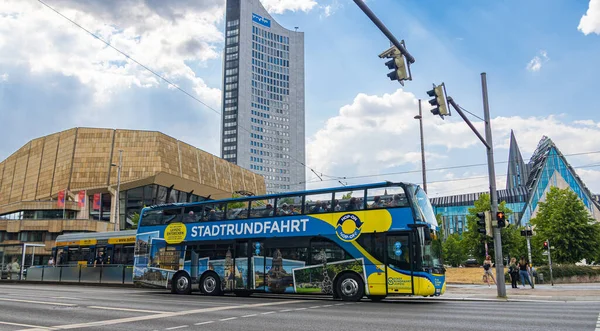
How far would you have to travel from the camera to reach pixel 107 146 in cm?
6956

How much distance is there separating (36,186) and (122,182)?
53.9ft

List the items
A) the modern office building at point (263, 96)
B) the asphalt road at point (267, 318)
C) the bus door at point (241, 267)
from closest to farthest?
1. the asphalt road at point (267, 318)
2. the bus door at point (241, 267)
3. the modern office building at point (263, 96)

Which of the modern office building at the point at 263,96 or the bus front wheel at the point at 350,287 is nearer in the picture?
the bus front wheel at the point at 350,287

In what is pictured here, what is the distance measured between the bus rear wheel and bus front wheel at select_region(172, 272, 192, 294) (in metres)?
0.59

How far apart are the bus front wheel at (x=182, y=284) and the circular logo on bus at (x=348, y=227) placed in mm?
7089

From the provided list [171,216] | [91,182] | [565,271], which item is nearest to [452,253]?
[565,271]

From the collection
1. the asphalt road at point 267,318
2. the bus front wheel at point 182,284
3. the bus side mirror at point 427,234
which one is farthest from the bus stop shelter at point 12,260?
the bus side mirror at point 427,234

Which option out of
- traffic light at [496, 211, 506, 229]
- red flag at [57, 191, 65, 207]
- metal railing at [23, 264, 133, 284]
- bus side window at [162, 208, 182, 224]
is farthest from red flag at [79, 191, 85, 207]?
traffic light at [496, 211, 506, 229]

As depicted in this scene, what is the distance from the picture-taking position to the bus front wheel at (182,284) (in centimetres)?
2017

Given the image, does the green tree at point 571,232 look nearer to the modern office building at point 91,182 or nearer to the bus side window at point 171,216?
the bus side window at point 171,216

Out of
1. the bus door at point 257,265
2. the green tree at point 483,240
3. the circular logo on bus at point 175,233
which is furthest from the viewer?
the green tree at point 483,240

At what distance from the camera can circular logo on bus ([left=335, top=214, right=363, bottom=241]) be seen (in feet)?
54.5

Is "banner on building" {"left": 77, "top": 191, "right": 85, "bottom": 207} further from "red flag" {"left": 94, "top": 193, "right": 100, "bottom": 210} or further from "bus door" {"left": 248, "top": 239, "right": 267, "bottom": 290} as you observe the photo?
"bus door" {"left": 248, "top": 239, "right": 267, "bottom": 290}

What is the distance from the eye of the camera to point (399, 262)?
1580 cm
